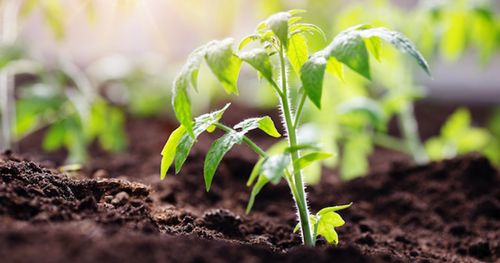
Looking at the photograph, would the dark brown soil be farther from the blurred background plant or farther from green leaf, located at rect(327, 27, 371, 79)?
green leaf, located at rect(327, 27, 371, 79)

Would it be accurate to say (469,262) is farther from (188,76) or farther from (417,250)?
(188,76)

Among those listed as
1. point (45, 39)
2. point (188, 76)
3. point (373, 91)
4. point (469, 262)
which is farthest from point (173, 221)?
point (45, 39)

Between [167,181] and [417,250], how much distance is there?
819mm

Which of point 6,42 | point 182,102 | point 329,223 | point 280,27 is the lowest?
point 329,223

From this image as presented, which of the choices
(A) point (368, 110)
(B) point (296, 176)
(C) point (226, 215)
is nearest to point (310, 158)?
(B) point (296, 176)

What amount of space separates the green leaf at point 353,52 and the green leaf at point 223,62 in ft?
0.54

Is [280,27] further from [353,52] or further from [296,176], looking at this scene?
[296,176]

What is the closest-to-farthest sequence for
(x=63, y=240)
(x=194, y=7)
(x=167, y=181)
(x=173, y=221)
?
(x=63, y=240)
(x=173, y=221)
(x=167, y=181)
(x=194, y=7)

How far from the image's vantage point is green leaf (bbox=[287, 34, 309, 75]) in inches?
45.2

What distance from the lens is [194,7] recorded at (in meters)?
2.22

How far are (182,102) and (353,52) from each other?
299 millimetres

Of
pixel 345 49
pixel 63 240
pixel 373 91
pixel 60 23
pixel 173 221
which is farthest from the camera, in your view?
pixel 373 91

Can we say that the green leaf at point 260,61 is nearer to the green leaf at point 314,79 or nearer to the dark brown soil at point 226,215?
the green leaf at point 314,79

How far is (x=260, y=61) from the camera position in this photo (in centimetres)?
104
